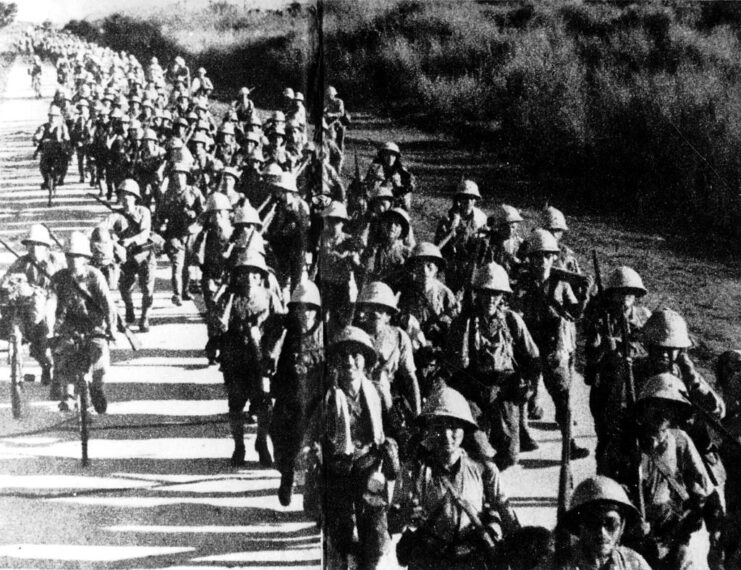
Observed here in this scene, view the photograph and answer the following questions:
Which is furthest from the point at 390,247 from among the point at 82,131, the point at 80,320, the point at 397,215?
the point at 82,131

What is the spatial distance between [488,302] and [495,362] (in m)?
0.50

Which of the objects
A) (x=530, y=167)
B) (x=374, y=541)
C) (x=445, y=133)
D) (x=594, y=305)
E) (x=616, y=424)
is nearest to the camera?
(x=374, y=541)

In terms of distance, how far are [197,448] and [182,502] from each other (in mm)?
929

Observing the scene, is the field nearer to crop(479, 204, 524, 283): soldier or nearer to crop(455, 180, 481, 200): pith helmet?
crop(455, 180, 481, 200): pith helmet

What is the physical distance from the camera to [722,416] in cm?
521

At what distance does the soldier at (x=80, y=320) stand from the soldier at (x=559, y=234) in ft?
15.3

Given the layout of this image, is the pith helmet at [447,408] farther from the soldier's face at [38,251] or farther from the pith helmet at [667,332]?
the soldier's face at [38,251]

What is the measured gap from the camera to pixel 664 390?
4.76 m

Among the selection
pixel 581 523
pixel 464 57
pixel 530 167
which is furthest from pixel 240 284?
pixel 530 167

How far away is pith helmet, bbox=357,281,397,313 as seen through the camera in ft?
19.5

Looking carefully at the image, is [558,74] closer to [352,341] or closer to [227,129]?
[227,129]

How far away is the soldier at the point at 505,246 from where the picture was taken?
8.29 metres

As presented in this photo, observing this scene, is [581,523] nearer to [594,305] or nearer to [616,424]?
[616,424]

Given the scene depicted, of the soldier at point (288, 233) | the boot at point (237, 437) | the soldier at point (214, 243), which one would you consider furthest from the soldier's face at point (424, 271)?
the soldier at point (214, 243)
